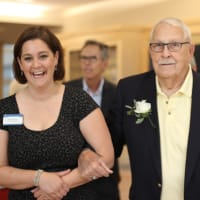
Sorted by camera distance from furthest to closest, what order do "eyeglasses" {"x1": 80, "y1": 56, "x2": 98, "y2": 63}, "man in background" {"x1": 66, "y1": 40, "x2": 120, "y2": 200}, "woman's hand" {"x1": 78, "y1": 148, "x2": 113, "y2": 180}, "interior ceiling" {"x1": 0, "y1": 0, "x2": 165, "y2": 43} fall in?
"interior ceiling" {"x1": 0, "y1": 0, "x2": 165, "y2": 43} < "eyeglasses" {"x1": 80, "y1": 56, "x2": 98, "y2": 63} < "man in background" {"x1": 66, "y1": 40, "x2": 120, "y2": 200} < "woman's hand" {"x1": 78, "y1": 148, "x2": 113, "y2": 180}

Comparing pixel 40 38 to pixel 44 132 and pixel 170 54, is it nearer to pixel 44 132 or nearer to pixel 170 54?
pixel 44 132

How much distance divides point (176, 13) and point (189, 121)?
197 inches

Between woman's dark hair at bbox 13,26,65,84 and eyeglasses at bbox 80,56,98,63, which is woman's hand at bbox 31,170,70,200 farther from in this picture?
eyeglasses at bbox 80,56,98,63

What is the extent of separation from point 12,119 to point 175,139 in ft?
2.51

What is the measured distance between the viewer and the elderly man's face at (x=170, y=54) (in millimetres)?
2215

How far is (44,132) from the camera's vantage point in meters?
2.19

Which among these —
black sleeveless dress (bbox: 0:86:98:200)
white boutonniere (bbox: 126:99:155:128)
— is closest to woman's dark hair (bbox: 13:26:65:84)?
black sleeveless dress (bbox: 0:86:98:200)

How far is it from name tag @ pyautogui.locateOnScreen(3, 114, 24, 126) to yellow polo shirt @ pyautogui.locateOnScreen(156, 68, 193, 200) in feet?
2.18

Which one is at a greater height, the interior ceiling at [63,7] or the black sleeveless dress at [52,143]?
the interior ceiling at [63,7]

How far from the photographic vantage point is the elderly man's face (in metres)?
2.21

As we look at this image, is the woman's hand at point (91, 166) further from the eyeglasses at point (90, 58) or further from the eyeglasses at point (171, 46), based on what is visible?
the eyeglasses at point (90, 58)

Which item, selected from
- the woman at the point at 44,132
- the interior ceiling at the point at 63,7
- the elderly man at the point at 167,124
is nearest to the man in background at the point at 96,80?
the elderly man at the point at 167,124

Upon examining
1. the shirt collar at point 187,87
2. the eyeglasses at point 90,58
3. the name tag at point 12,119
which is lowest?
the name tag at point 12,119

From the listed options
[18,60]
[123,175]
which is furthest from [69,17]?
[18,60]
